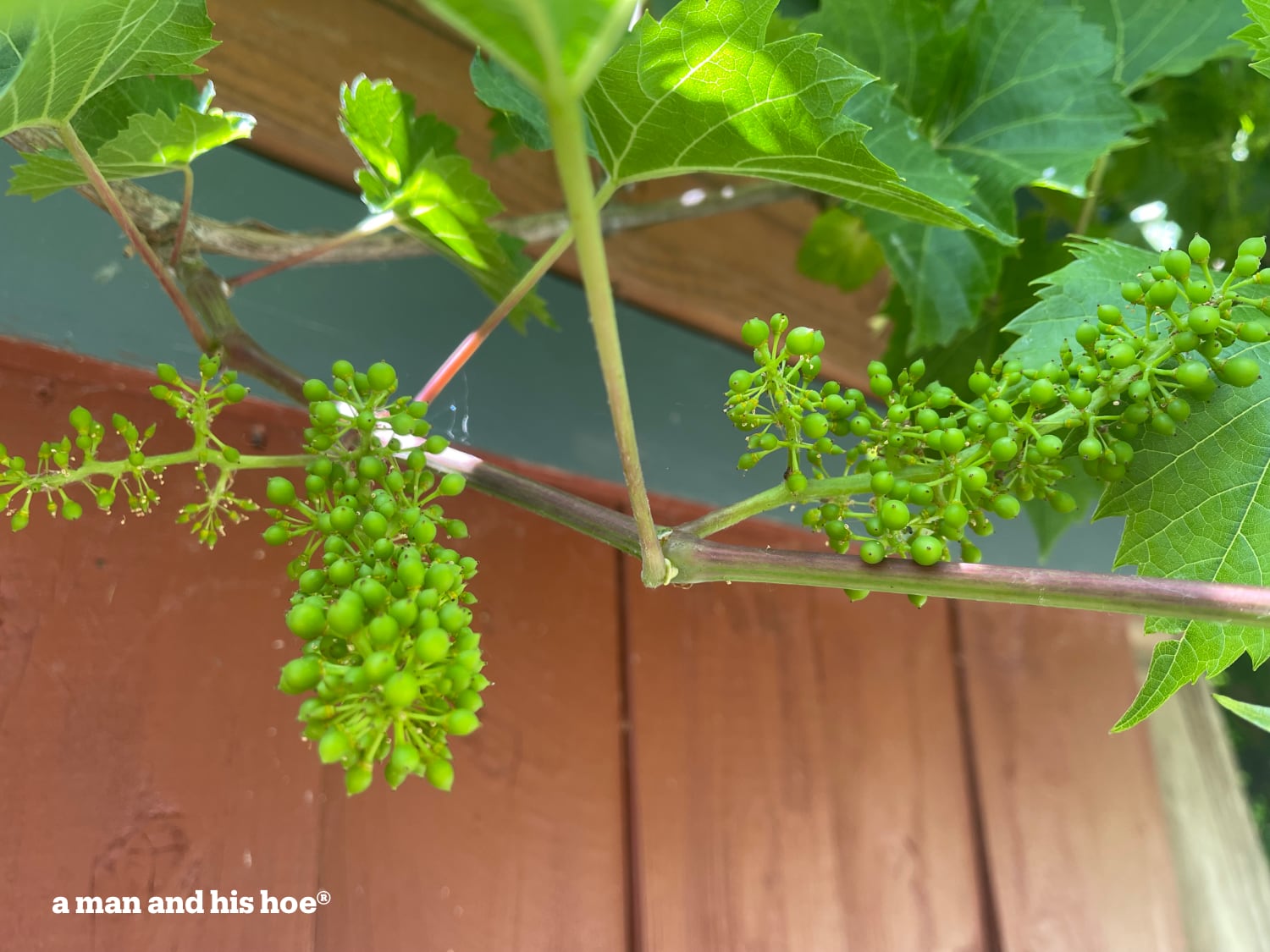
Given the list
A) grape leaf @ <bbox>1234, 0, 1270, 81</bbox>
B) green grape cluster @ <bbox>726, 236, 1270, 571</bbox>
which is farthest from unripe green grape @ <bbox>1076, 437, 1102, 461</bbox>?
grape leaf @ <bbox>1234, 0, 1270, 81</bbox>

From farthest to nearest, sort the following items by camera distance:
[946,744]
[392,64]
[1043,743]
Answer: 1. [1043,743]
2. [946,744]
3. [392,64]

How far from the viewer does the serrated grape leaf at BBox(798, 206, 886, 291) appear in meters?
1.27

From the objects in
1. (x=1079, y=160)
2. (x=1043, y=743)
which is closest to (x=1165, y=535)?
(x=1079, y=160)

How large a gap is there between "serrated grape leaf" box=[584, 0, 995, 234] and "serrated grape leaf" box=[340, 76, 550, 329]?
0.19 m

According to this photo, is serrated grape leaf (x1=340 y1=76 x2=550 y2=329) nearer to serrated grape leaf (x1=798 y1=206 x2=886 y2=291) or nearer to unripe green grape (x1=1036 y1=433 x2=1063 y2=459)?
unripe green grape (x1=1036 y1=433 x2=1063 y2=459)

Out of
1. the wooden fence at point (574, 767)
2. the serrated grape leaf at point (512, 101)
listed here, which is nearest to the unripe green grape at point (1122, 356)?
the serrated grape leaf at point (512, 101)

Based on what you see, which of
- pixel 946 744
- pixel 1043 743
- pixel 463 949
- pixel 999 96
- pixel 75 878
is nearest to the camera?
pixel 75 878

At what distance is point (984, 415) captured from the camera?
20.5 inches

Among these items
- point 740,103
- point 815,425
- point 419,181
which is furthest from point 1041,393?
point 419,181

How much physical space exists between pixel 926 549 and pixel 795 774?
0.91 meters

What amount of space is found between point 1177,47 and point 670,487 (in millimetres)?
851

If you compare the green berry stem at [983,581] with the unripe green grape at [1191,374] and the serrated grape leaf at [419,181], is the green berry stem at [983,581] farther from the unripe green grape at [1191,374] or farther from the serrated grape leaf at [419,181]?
the serrated grape leaf at [419,181]

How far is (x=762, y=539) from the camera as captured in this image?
1.35m

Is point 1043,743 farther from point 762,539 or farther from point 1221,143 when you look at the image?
point 1221,143
